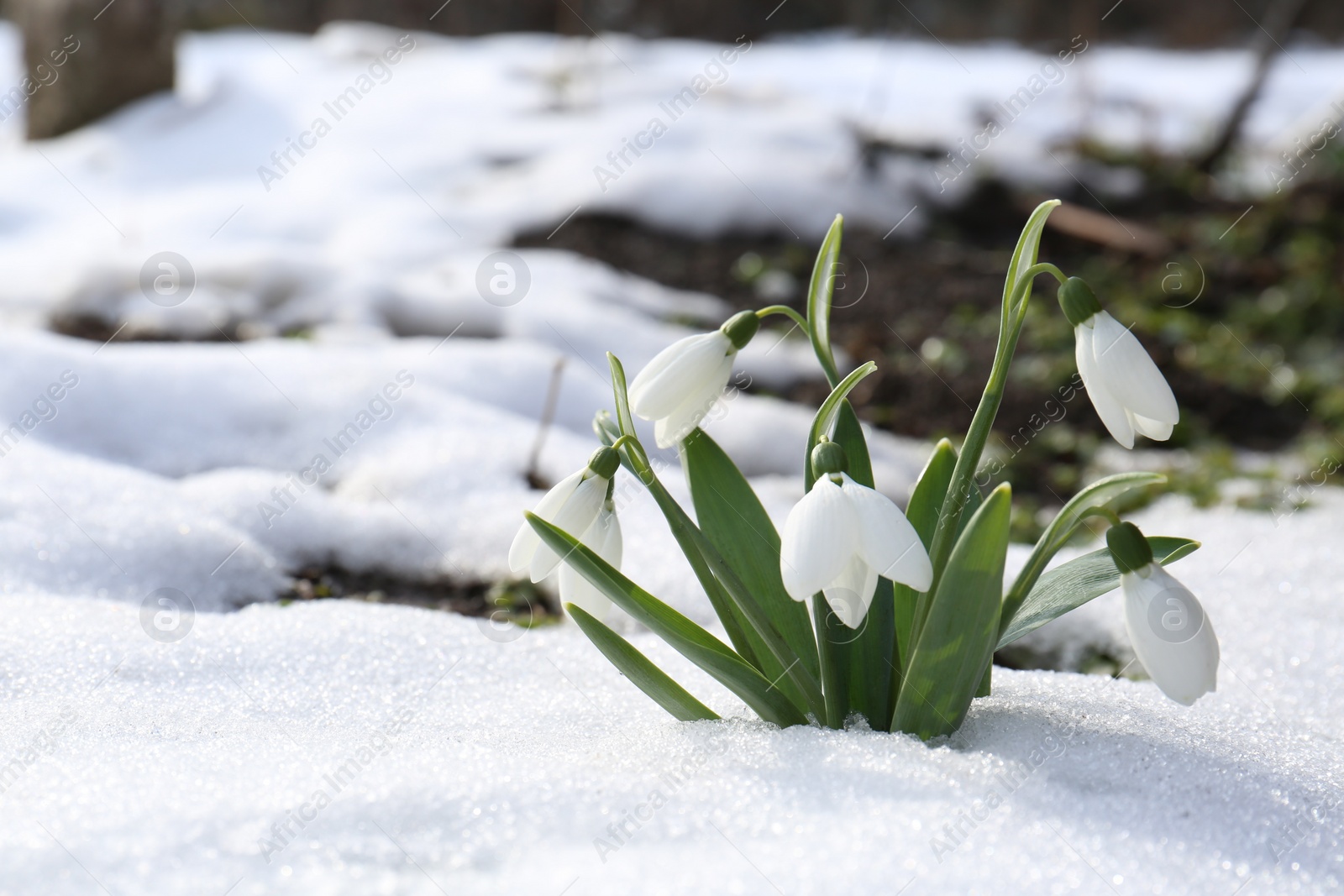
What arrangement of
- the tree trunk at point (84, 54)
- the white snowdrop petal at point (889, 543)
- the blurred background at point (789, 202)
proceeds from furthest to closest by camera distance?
the tree trunk at point (84, 54) → the blurred background at point (789, 202) → the white snowdrop petal at point (889, 543)

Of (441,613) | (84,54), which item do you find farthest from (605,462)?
(84,54)

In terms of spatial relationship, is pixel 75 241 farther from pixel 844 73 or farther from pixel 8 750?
pixel 844 73

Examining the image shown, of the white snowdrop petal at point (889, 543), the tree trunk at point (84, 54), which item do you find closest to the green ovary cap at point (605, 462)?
the white snowdrop petal at point (889, 543)

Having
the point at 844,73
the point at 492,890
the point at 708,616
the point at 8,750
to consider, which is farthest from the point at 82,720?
the point at 844,73

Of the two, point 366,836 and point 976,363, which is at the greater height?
point 366,836

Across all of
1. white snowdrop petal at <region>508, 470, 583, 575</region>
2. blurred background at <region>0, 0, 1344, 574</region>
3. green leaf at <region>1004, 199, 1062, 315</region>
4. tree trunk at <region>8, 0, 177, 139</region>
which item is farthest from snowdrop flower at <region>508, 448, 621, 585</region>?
tree trunk at <region>8, 0, 177, 139</region>

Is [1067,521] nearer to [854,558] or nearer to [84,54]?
[854,558]

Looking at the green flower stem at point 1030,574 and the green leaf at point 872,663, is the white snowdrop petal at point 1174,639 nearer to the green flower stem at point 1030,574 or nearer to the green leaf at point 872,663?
the green flower stem at point 1030,574

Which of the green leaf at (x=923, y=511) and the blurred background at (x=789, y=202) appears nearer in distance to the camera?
the green leaf at (x=923, y=511)
